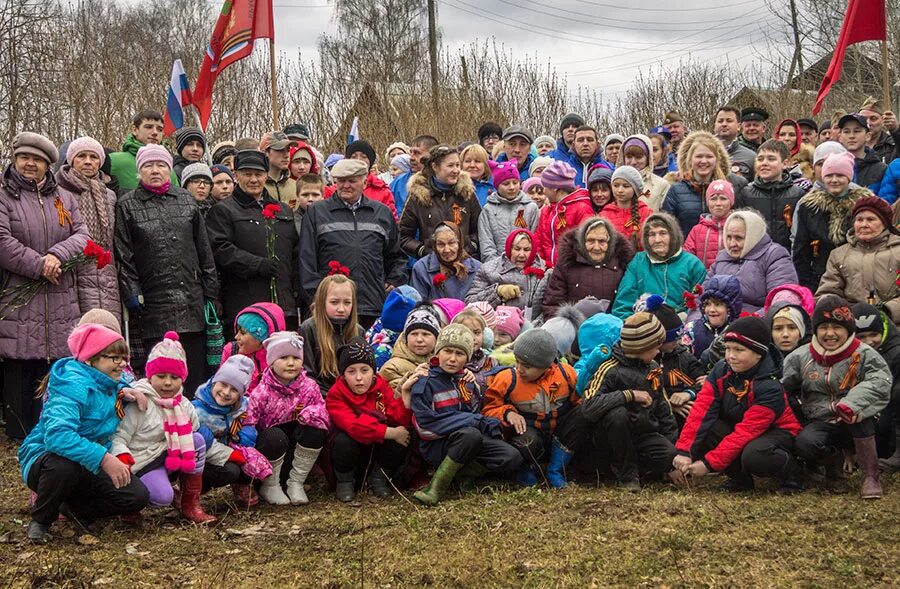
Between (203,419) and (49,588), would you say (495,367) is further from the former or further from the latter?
(49,588)

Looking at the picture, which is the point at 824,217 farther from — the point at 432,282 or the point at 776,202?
the point at 432,282

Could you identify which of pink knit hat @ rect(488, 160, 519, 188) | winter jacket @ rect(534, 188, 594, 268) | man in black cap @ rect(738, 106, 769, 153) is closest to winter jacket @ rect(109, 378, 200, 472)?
winter jacket @ rect(534, 188, 594, 268)

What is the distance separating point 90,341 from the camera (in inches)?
216

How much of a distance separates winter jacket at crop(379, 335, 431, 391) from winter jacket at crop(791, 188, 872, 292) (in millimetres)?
3385

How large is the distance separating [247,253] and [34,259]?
5.36 feet

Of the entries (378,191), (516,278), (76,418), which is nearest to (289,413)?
(76,418)

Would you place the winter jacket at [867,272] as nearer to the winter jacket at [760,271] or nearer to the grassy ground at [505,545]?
the winter jacket at [760,271]

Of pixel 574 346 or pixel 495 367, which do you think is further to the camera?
pixel 574 346

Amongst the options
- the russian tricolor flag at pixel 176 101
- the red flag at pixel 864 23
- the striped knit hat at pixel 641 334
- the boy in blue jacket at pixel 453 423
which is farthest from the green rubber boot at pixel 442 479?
the red flag at pixel 864 23

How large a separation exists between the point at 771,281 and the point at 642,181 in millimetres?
1792

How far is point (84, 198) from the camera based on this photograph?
7.76m

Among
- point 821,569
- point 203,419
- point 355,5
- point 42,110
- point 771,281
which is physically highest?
point 355,5

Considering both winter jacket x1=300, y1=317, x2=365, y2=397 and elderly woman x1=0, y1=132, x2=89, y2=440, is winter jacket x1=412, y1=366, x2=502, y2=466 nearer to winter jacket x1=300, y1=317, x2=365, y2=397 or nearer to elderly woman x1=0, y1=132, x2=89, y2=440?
winter jacket x1=300, y1=317, x2=365, y2=397

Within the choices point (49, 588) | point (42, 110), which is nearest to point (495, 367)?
point (49, 588)
